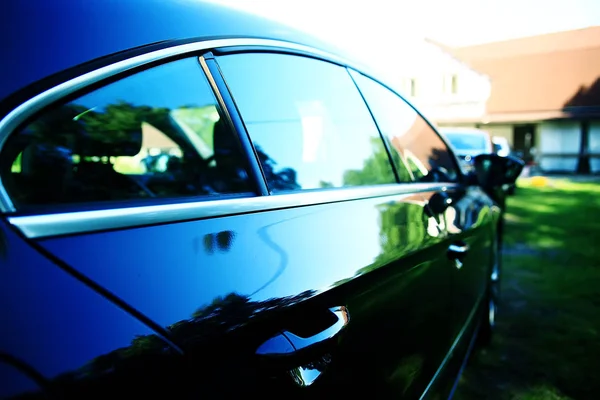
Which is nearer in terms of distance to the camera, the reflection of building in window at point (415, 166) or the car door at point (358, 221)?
the car door at point (358, 221)

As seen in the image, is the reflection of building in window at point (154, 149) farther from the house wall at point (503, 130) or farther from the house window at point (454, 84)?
the house wall at point (503, 130)

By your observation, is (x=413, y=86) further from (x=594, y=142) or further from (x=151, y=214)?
(x=151, y=214)

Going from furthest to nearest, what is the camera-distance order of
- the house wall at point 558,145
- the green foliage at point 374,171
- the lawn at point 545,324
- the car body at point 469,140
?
the house wall at point 558,145 < the car body at point 469,140 < the lawn at point 545,324 < the green foliage at point 374,171

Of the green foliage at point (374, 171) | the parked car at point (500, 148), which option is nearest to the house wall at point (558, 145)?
the parked car at point (500, 148)

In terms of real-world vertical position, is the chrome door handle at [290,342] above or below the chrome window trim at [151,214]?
below

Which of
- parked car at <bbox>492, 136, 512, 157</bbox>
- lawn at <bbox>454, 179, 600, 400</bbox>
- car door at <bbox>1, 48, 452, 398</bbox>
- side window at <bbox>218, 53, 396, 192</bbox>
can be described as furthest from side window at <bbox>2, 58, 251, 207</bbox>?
parked car at <bbox>492, 136, 512, 157</bbox>

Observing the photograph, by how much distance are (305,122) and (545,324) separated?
3.16 metres

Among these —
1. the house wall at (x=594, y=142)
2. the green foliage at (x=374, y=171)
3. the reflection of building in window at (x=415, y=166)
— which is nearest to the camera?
the green foliage at (x=374, y=171)

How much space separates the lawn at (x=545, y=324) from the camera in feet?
9.87

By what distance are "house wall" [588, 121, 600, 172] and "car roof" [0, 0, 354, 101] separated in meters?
26.3

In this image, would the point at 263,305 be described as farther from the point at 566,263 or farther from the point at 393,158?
the point at 566,263

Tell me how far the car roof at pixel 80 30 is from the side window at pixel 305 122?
0.15 metres

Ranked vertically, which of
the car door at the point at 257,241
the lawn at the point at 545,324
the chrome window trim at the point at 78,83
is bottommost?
the lawn at the point at 545,324

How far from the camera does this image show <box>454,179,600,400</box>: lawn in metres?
→ 3.01
